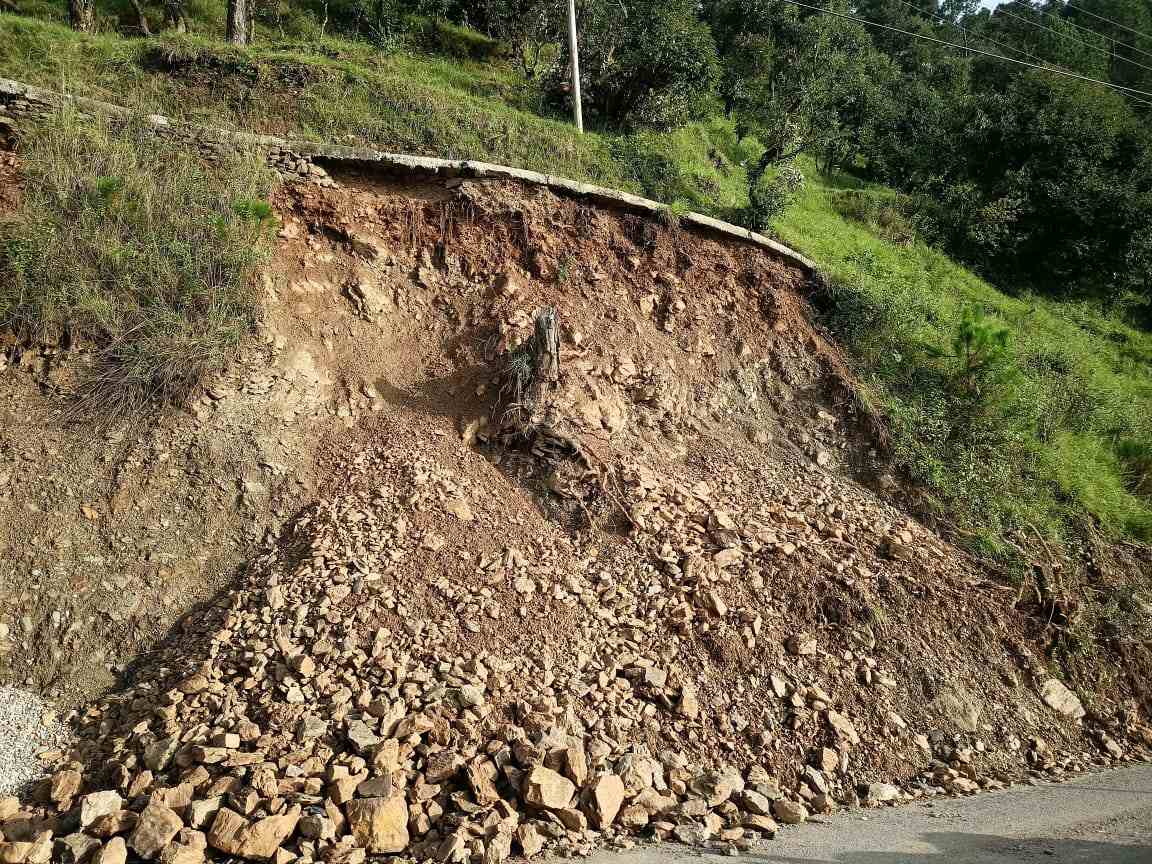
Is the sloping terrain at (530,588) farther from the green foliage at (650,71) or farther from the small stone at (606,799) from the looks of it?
the green foliage at (650,71)

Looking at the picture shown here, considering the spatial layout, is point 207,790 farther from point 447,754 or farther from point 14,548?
point 14,548

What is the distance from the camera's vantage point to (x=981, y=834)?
3.74 m

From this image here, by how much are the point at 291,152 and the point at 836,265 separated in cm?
670

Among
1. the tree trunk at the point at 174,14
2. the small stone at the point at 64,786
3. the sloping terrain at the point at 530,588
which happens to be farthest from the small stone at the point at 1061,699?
the tree trunk at the point at 174,14

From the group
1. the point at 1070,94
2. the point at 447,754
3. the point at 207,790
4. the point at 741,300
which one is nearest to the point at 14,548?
the point at 207,790

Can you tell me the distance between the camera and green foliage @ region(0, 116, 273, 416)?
5.25 meters

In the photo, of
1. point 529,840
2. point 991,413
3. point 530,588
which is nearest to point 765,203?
point 991,413

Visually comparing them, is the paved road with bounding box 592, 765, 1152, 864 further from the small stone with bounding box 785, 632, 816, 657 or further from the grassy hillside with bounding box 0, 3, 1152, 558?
the grassy hillside with bounding box 0, 3, 1152, 558

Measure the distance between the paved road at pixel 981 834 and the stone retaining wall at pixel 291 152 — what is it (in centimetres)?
606

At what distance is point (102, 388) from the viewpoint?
17.1 ft

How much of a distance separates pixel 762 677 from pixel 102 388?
5.52 metres

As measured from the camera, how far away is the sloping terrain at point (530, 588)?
3.45 metres

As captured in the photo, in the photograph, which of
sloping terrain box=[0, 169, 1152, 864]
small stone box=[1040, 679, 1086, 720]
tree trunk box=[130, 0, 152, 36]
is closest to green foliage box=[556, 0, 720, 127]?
sloping terrain box=[0, 169, 1152, 864]

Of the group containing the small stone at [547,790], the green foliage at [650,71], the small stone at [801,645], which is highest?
the green foliage at [650,71]
